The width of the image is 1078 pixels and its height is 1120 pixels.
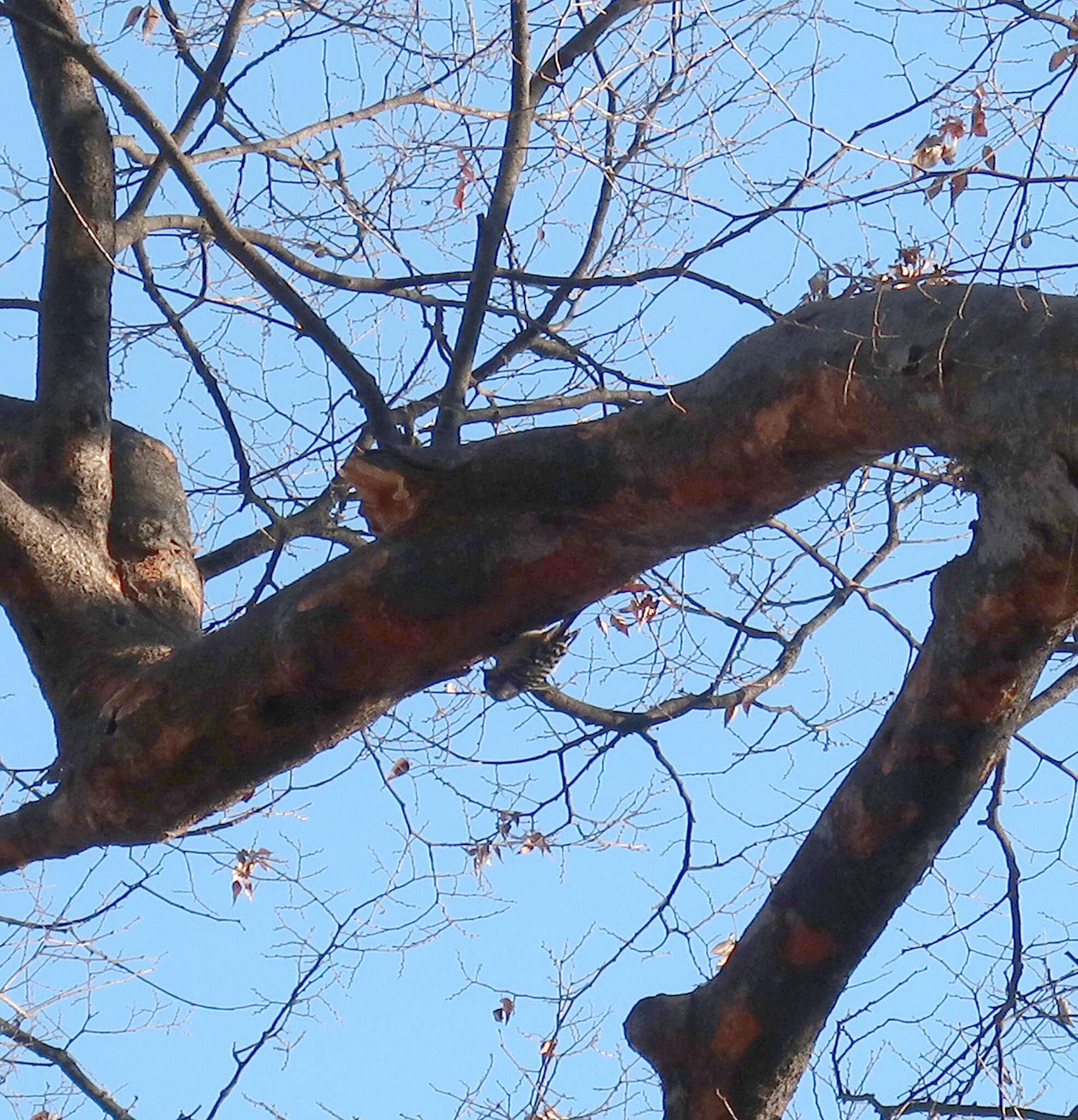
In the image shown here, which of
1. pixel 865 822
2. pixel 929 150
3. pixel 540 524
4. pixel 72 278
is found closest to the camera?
pixel 865 822

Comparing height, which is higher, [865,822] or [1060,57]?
[1060,57]

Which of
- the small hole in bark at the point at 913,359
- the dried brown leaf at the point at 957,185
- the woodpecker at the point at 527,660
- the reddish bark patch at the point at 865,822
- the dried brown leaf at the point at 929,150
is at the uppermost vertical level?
the dried brown leaf at the point at 929,150

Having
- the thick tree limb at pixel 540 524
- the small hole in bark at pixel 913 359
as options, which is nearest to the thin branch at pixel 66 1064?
the thick tree limb at pixel 540 524

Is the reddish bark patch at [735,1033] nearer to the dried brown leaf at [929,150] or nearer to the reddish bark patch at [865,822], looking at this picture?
the reddish bark patch at [865,822]

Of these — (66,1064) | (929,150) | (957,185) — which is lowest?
(66,1064)

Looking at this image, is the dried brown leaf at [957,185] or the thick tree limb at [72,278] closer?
the dried brown leaf at [957,185]

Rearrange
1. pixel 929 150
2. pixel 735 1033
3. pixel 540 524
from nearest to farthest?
pixel 735 1033
pixel 540 524
pixel 929 150

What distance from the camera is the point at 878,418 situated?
2.07m

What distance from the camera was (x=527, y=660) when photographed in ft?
8.85

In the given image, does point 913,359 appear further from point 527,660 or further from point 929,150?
point 527,660

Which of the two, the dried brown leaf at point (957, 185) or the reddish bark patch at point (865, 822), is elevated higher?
the dried brown leaf at point (957, 185)

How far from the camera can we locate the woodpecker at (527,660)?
2.63 meters

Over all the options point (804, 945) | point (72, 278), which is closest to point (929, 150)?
point (804, 945)

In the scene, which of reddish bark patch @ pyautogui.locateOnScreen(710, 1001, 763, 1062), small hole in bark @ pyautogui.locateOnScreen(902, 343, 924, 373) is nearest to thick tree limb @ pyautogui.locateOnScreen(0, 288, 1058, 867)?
small hole in bark @ pyautogui.locateOnScreen(902, 343, 924, 373)
